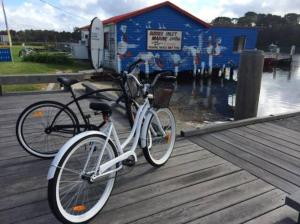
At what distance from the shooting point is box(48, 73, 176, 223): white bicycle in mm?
1912

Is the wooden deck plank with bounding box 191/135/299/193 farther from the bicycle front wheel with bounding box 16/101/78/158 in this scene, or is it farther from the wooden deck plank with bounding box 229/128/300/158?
the bicycle front wheel with bounding box 16/101/78/158

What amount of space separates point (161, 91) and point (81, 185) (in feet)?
4.01

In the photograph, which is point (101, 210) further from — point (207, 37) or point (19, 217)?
point (207, 37)

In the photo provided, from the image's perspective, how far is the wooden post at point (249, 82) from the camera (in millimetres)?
4844

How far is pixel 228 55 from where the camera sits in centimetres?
2295

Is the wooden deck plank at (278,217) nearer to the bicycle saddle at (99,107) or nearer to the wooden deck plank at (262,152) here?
the wooden deck plank at (262,152)

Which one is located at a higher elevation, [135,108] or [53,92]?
[135,108]

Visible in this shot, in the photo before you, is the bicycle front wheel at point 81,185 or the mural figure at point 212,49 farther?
the mural figure at point 212,49

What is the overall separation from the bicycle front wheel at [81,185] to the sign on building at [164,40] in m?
16.9

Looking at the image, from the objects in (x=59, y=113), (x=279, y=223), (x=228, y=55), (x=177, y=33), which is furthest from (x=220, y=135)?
(x=228, y=55)

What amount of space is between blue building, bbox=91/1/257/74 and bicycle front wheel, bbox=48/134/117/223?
627 inches

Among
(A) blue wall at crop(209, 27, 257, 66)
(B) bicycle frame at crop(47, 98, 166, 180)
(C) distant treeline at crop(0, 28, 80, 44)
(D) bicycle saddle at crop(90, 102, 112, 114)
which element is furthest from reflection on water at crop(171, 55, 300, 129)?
(C) distant treeline at crop(0, 28, 80, 44)

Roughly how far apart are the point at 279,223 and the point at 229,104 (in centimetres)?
1292

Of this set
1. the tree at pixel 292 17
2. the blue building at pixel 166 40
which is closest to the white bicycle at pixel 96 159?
the blue building at pixel 166 40
